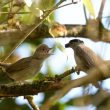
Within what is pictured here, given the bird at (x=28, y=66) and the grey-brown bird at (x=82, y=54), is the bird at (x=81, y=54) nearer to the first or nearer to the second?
the grey-brown bird at (x=82, y=54)

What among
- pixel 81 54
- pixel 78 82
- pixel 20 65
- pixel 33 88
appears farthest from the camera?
pixel 81 54

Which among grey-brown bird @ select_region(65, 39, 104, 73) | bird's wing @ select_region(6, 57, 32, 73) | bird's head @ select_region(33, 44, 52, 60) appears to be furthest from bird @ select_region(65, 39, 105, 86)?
bird's wing @ select_region(6, 57, 32, 73)

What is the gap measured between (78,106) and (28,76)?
3488 millimetres

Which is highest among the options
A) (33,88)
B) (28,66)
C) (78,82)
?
(78,82)

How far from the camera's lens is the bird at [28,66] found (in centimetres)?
471

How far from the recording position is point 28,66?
17.1 feet

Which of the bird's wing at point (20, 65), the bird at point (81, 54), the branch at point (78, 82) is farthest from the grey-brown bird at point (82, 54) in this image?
the branch at point (78, 82)

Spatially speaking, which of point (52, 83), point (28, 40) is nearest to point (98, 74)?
point (52, 83)

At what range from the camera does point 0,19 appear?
2.93 metres

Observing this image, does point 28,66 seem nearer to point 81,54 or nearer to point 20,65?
point 20,65

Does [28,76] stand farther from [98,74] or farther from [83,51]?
[98,74]

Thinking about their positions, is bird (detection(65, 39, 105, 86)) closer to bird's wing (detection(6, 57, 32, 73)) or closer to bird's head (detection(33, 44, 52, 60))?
bird's head (detection(33, 44, 52, 60))

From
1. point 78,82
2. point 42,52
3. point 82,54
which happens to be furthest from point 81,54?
point 78,82

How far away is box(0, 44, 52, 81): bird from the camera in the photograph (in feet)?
15.4
